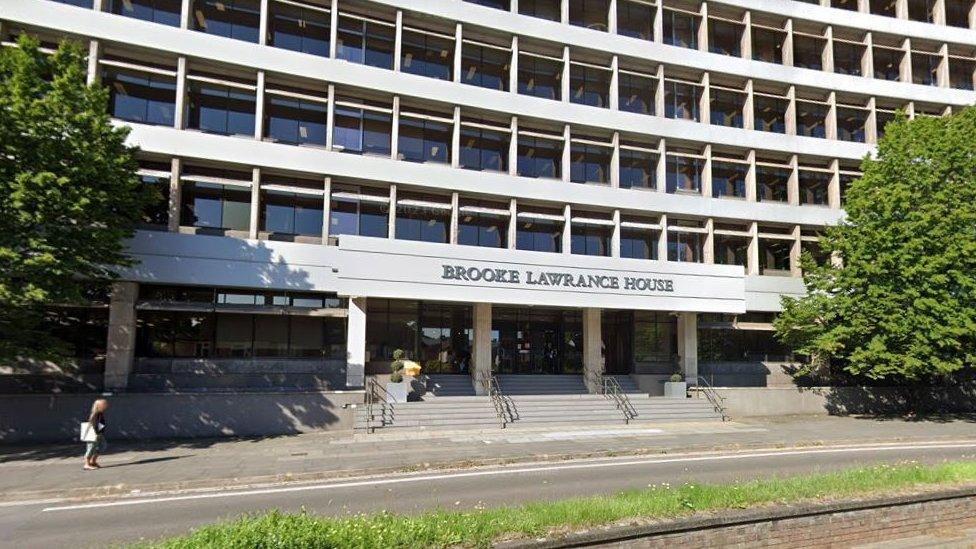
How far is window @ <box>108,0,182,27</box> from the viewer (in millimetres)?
22562

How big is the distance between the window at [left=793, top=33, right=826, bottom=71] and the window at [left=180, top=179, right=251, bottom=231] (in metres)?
31.5

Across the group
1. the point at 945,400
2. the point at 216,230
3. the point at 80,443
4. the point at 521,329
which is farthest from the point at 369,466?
the point at 945,400

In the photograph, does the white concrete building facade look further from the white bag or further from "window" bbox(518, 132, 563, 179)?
the white bag

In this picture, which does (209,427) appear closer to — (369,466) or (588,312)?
(369,466)

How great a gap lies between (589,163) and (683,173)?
5.55 meters

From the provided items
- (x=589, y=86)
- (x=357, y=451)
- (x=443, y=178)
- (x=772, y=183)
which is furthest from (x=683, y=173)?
(x=357, y=451)

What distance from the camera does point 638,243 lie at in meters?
29.7

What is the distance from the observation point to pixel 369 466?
14.6 metres

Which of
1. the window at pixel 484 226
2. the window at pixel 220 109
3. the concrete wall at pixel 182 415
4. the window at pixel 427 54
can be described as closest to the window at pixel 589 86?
the window at pixel 427 54

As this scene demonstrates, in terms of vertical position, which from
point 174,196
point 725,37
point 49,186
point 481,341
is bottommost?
point 481,341

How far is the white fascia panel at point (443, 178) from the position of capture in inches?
859

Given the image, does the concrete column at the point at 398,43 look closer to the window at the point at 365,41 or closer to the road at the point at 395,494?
the window at the point at 365,41

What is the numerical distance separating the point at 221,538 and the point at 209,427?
15.4 metres

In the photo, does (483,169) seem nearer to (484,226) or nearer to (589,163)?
(484,226)
